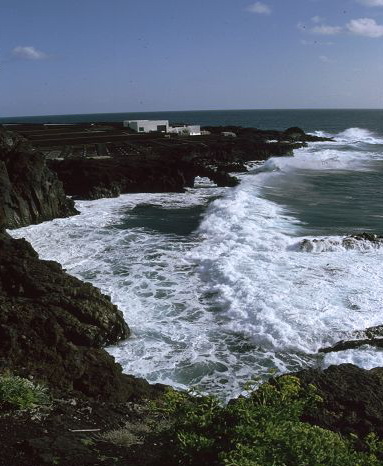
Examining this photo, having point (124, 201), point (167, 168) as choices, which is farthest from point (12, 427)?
point (167, 168)

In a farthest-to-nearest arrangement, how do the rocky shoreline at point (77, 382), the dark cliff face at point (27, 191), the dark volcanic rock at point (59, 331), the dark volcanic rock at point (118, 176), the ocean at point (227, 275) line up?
the dark volcanic rock at point (118, 176) < the dark cliff face at point (27, 191) < the ocean at point (227, 275) < the dark volcanic rock at point (59, 331) < the rocky shoreline at point (77, 382)

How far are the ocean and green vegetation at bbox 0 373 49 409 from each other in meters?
3.41

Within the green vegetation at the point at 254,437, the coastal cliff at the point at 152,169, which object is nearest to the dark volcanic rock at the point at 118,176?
the coastal cliff at the point at 152,169

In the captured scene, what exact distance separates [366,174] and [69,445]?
41331mm

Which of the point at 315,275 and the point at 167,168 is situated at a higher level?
the point at 167,168

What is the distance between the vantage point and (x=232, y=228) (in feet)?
73.8

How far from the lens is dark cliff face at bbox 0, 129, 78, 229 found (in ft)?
77.3

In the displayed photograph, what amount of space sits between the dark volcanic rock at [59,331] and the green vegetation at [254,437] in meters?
3.63

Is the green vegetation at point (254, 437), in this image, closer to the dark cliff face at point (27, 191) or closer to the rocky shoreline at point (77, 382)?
the rocky shoreline at point (77, 382)

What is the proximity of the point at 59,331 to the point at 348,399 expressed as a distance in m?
5.63

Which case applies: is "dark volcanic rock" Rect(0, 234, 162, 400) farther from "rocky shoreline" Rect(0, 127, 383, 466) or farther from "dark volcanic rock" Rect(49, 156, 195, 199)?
"dark volcanic rock" Rect(49, 156, 195, 199)

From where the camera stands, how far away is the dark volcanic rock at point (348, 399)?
730 centimetres

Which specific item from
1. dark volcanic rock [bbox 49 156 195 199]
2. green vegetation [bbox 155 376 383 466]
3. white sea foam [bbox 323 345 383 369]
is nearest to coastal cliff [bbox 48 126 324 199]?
dark volcanic rock [bbox 49 156 195 199]

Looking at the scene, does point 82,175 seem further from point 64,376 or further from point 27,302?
point 64,376
